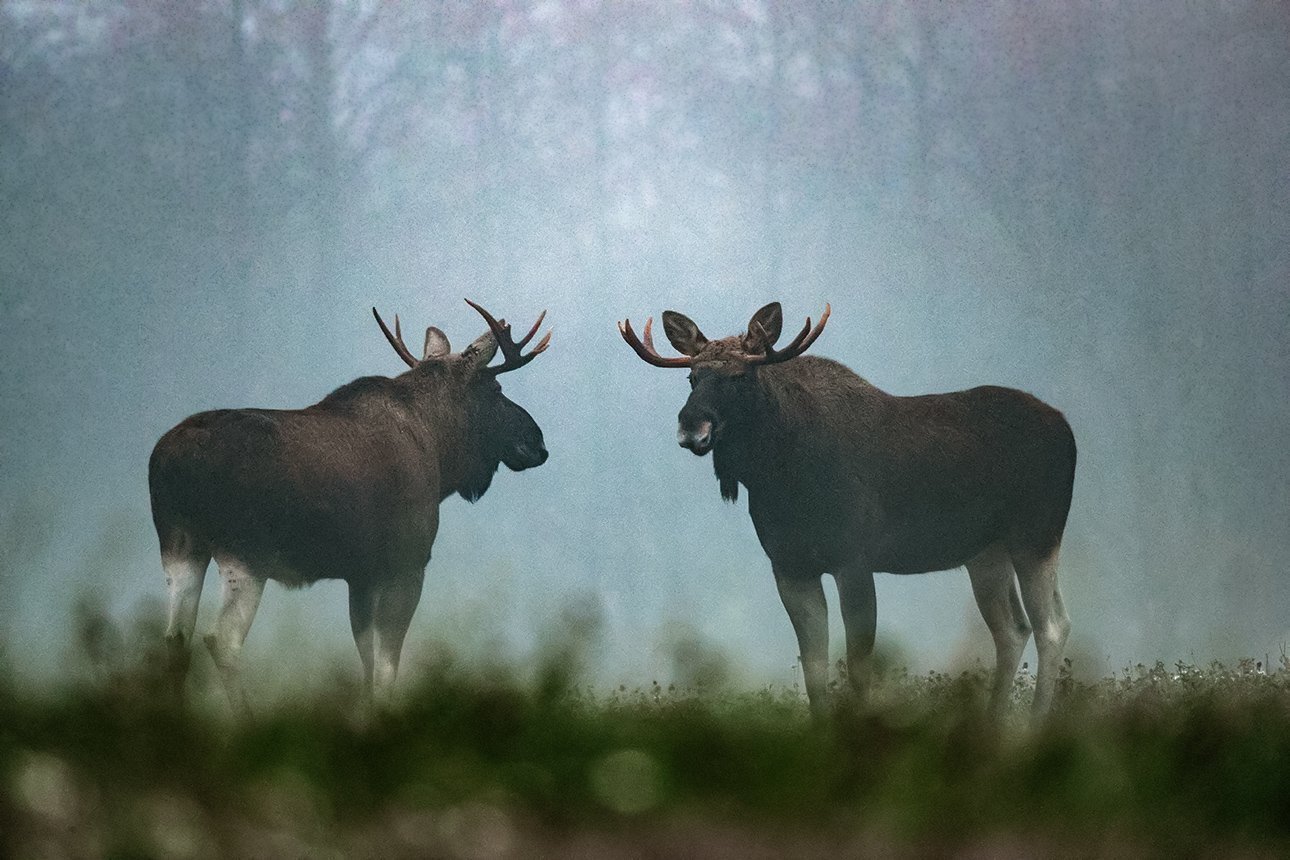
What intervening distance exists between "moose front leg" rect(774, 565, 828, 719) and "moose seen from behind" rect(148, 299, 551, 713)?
1.10 m

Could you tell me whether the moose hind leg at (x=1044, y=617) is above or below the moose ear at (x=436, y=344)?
below

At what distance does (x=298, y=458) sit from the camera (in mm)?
4105

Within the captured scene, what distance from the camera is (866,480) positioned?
169 inches

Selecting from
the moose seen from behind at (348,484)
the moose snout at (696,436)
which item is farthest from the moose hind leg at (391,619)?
the moose snout at (696,436)

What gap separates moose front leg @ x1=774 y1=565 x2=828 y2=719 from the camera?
4.18 metres

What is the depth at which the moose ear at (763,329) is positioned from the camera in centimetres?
430

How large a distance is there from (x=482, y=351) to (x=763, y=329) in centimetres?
105

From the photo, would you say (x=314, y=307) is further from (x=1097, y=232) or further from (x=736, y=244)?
(x=1097, y=232)

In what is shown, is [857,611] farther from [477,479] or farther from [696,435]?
[477,479]

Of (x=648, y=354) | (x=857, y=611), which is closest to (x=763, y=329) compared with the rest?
(x=648, y=354)

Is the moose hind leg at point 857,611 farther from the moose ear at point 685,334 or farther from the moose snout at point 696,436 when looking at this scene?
the moose ear at point 685,334

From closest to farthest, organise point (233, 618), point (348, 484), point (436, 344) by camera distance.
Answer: point (233, 618) → point (348, 484) → point (436, 344)

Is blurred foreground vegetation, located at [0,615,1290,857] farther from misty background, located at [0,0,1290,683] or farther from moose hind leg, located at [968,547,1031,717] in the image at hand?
misty background, located at [0,0,1290,683]

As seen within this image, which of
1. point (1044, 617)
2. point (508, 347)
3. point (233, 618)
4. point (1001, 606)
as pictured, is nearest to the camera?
point (233, 618)
